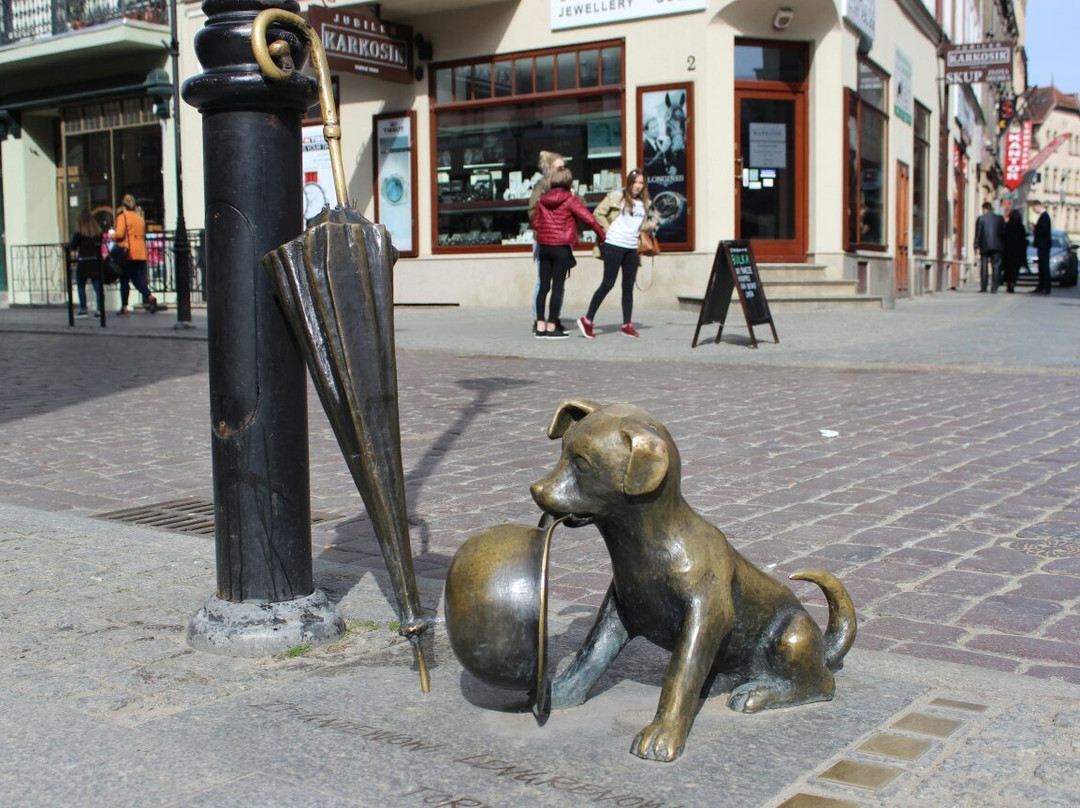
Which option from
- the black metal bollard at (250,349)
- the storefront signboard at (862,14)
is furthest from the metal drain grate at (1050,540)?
the storefront signboard at (862,14)

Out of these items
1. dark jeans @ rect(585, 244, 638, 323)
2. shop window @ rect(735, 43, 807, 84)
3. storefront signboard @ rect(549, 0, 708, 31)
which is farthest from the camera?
shop window @ rect(735, 43, 807, 84)

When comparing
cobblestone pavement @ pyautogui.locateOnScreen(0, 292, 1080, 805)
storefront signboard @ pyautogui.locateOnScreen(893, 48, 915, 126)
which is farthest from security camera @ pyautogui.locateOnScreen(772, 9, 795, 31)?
cobblestone pavement @ pyautogui.locateOnScreen(0, 292, 1080, 805)

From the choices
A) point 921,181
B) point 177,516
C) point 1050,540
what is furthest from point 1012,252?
point 177,516

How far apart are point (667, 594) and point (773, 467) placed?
370cm

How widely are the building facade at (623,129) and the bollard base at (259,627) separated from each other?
1516 cm

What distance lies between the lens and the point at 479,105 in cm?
1981

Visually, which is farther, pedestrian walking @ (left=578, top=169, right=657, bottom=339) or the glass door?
the glass door

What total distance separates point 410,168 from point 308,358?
17.9 metres

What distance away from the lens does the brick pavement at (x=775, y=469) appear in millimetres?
3961

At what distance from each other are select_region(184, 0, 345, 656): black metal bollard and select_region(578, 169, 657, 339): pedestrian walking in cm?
1013

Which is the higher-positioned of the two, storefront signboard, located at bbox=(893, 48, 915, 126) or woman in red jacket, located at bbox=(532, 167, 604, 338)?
storefront signboard, located at bbox=(893, 48, 915, 126)

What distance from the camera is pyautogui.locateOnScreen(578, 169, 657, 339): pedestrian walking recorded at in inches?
527

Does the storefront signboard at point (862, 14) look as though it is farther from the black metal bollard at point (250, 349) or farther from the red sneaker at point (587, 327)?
the black metal bollard at point (250, 349)

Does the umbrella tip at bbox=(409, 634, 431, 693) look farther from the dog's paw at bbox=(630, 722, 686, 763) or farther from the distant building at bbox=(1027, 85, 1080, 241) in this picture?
the distant building at bbox=(1027, 85, 1080, 241)
